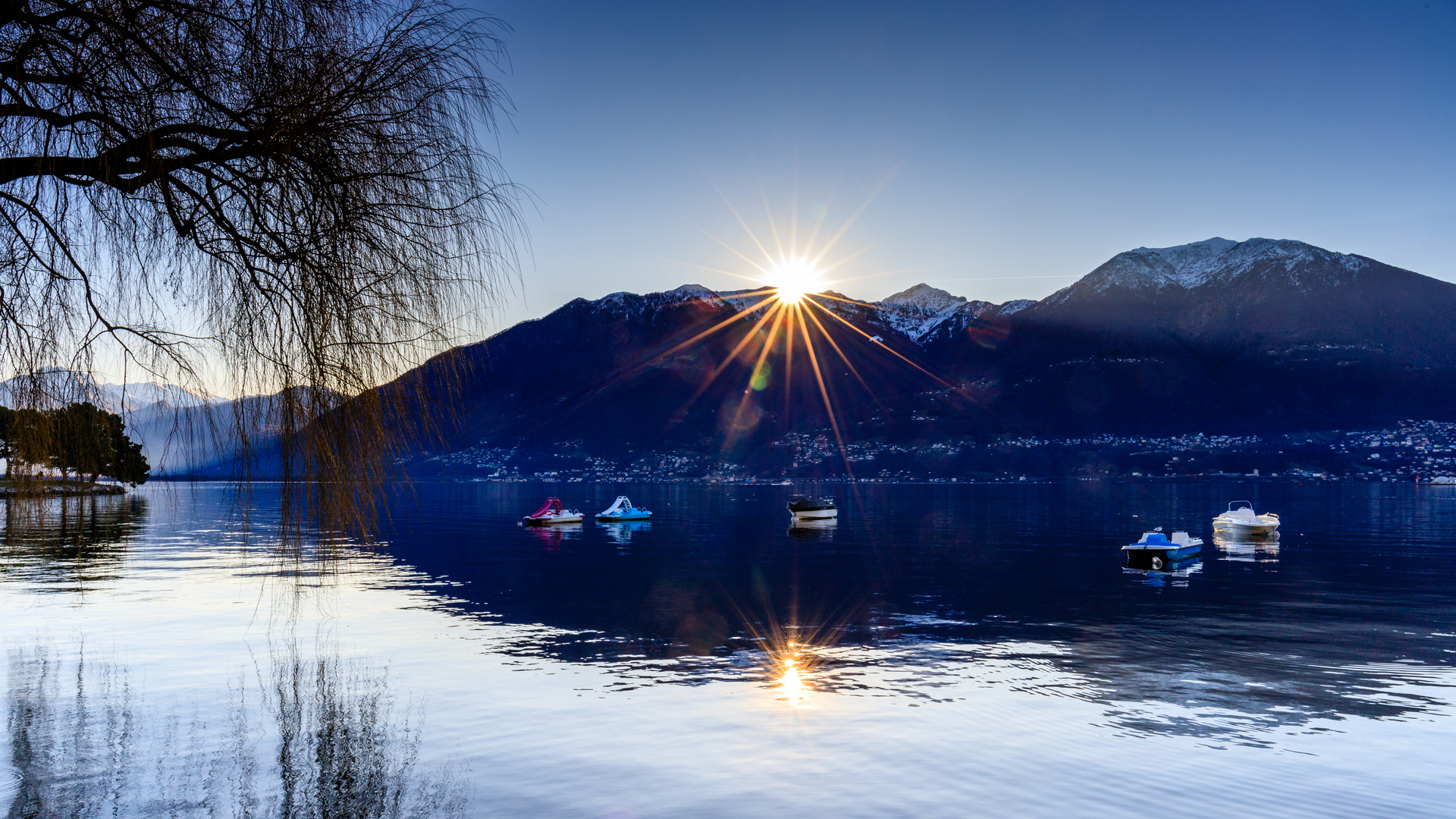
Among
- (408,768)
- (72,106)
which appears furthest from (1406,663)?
(72,106)

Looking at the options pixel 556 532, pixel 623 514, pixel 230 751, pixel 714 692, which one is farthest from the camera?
pixel 623 514

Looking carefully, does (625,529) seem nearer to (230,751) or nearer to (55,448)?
(230,751)

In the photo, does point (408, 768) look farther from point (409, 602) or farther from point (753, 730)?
point (409, 602)

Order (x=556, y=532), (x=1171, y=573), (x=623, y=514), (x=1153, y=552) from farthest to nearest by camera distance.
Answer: (x=623, y=514) → (x=556, y=532) → (x=1153, y=552) → (x=1171, y=573)

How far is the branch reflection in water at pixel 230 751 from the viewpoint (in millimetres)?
13516

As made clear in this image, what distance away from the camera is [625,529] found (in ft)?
325

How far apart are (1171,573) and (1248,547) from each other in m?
24.6

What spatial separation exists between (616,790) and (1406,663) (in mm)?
24946

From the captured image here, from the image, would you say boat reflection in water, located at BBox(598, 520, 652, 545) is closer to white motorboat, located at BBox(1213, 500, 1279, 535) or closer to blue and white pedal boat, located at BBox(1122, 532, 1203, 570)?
blue and white pedal boat, located at BBox(1122, 532, 1203, 570)

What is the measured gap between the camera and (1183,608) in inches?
1550

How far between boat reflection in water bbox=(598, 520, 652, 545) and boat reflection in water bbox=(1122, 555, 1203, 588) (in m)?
40.2

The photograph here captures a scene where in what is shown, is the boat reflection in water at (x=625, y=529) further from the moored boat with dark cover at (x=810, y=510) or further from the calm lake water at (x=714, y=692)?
the calm lake water at (x=714, y=692)

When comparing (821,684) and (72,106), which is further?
(821,684)

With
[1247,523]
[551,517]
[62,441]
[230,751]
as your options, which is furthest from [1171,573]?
[551,517]
